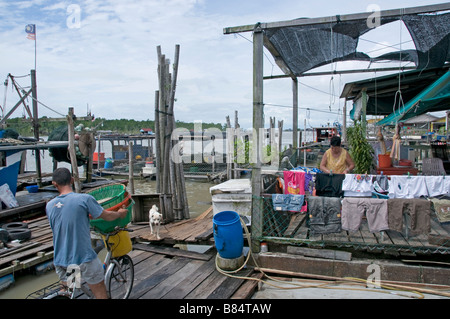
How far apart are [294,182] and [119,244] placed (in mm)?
3200

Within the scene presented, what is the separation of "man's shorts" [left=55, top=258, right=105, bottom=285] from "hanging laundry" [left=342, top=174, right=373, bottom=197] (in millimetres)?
3970

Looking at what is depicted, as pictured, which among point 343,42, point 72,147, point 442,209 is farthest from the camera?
point 72,147

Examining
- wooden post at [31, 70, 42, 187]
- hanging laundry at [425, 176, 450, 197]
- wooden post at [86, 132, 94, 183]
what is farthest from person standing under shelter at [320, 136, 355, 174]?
wooden post at [31, 70, 42, 187]

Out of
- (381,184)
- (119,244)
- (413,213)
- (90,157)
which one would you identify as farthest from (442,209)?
(90,157)

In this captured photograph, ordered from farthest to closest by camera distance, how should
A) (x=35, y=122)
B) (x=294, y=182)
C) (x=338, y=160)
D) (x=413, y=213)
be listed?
(x=35, y=122), (x=338, y=160), (x=294, y=182), (x=413, y=213)

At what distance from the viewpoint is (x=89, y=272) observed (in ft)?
10.6

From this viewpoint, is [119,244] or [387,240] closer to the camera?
[119,244]

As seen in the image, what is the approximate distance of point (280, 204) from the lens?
5.13 metres

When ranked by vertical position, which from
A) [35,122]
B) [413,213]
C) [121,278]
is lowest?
[121,278]

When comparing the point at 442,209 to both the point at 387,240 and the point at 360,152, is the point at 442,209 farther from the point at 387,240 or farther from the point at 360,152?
the point at 360,152

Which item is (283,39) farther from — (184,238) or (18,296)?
(18,296)

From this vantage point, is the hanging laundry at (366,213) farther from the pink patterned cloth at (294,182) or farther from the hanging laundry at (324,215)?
the pink patterned cloth at (294,182)

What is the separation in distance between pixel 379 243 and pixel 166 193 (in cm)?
512
